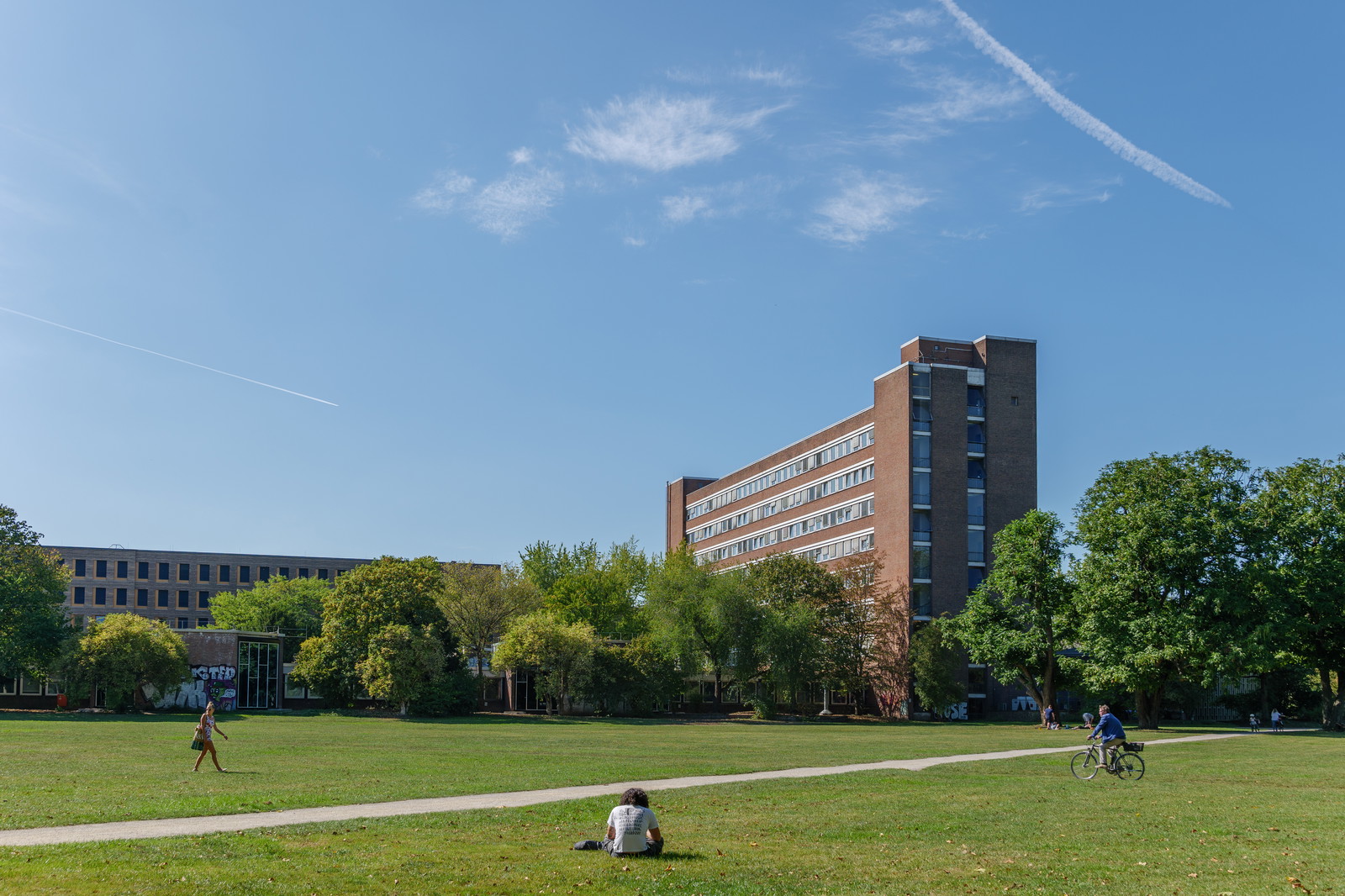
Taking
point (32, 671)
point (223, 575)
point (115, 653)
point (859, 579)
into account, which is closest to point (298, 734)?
point (115, 653)

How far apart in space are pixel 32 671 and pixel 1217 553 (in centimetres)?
7154

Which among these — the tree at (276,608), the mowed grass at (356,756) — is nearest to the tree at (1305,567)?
the mowed grass at (356,756)

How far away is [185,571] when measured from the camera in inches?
5984

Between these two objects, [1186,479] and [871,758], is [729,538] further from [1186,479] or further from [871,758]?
[871,758]

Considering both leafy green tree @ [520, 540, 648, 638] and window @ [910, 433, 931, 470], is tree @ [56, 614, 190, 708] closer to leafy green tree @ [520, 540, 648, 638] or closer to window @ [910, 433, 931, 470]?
leafy green tree @ [520, 540, 648, 638]

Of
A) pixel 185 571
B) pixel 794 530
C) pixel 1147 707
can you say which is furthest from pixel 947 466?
pixel 185 571

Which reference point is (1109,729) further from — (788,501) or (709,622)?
(788,501)

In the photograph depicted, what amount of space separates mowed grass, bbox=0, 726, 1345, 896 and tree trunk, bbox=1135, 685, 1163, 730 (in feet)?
150

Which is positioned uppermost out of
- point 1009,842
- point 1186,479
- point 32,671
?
point 1186,479

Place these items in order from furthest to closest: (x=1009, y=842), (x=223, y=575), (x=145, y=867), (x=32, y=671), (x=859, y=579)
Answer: (x=223, y=575) < (x=859, y=579) < (x=32, y=671) < (x=1009, y=842) < (x=145, y=867)

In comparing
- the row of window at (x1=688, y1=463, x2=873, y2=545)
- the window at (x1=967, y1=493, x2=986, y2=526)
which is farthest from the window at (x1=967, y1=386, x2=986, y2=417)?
the row of window at (x1=688, y1=463, x2=873, y2=545)

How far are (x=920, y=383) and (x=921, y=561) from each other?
14.8 m

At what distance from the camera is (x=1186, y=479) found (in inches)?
2704

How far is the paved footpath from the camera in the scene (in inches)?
655
